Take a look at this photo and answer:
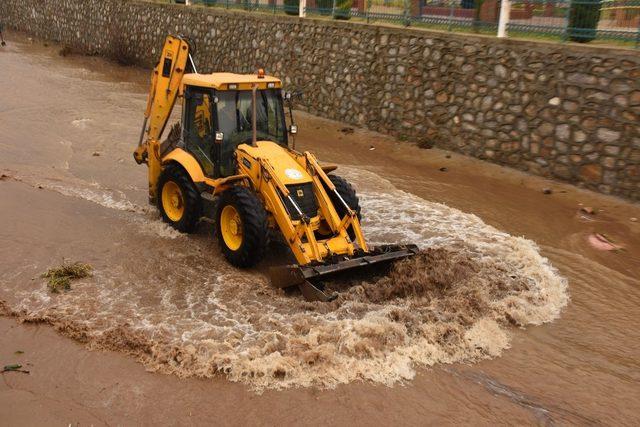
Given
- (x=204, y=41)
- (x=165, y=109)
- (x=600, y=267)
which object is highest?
(x=204, y=41)

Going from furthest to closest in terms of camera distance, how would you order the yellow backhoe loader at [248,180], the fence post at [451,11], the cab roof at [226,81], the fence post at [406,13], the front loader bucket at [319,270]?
the fence post at [406,13] → the fence post at [451,11] → the cab roof at [226,81] → the yellow backhoe loader at [248,180] → the front loader bucket at [319,270]

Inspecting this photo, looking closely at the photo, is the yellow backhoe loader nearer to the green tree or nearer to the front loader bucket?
the front loader bucket

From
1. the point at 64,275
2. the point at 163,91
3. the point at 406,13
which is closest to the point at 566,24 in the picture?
the point at 406,13

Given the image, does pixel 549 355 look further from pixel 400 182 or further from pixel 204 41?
pixel 204 41

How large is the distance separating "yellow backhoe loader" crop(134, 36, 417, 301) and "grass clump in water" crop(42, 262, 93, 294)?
146 cm

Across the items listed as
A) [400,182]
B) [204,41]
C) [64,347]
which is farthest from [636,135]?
[204,41]

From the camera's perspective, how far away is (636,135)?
900 centimetres

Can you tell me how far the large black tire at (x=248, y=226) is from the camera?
652cm

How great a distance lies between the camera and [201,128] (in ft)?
25.0

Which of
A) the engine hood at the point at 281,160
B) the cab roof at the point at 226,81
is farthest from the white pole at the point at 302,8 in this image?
the engine hood at the point at 281,160

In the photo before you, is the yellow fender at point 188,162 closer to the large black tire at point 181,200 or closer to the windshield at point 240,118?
the large black tire at point 181,200

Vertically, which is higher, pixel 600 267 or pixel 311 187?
pixel 311 187

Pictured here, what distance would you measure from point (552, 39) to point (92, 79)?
1471 cm

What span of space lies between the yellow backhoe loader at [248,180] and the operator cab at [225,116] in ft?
0.04
